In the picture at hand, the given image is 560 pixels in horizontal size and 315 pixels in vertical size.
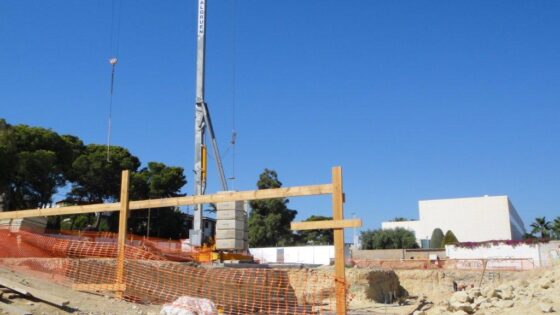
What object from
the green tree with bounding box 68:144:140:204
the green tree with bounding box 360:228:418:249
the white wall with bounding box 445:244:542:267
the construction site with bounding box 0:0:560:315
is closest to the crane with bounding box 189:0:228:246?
the construction site with bounding box 0:0:560:315

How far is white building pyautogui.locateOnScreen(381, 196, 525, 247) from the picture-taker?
5866 centimetres

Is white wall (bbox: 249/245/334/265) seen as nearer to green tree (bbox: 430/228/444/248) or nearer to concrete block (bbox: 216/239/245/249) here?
green tree (bbox: 430/228/444/248)

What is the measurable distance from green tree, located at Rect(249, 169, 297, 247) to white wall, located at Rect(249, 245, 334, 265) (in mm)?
5046

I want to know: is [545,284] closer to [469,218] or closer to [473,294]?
[473,294]

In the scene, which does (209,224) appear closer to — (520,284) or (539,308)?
(520,284)

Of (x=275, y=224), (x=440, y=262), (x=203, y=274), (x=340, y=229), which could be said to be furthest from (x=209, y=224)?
(x=340, y=229)

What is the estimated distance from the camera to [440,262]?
3822cm

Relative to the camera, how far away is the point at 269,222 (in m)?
52.8

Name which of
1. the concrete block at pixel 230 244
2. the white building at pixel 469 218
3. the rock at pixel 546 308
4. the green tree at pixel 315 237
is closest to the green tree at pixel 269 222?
the green tree at pixel 315 237

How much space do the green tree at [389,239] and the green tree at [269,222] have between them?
1200 centimetres

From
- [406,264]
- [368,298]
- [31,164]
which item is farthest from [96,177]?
[406,264]

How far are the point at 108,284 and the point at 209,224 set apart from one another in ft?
135

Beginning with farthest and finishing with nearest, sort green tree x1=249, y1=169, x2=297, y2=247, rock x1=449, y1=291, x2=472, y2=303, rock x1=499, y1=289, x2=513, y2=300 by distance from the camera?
green tree x1=249, y1=169, x2=297, y2=247 < rock x1=449, y1=291, x2=472, y2=303 < rock x1=499, y1=289, x2=513, y2=300

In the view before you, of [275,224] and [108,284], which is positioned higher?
[275,224]
